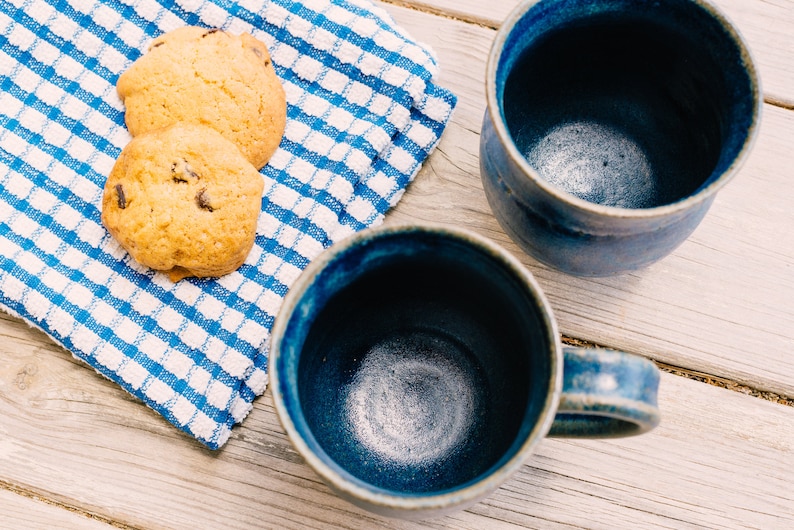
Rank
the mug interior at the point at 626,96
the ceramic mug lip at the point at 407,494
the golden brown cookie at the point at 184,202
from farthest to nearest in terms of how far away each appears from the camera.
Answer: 1. the golden brown cookie at the point at 184,202
2. the mug interior at the point at 626,96
3. the ceramic mug lip at the point at 407,494

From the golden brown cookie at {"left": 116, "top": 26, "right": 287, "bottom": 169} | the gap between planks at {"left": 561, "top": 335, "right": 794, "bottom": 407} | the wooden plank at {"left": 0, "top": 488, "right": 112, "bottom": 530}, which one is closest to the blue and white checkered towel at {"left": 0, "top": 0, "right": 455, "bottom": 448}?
the golden brown cookie at {"left": 116, "top": 26, "right": 287, "bottom": 169}

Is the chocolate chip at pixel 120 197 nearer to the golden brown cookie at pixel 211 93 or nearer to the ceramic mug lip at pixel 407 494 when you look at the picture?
the golden brown cookie at pixel 211 93

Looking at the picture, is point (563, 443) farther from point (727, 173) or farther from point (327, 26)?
point (327, 26)

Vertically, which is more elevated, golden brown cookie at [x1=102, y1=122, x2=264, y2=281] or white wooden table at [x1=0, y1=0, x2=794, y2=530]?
golden brown cookie at [x1=102, y1=122, x2=264, y2=281]

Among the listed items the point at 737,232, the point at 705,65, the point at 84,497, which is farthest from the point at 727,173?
the point at 84,497

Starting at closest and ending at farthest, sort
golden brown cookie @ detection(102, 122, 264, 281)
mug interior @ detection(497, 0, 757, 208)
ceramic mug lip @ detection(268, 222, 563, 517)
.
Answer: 1. ceramic mug lip @ detection(268, 222, 563, 517)
2. mug interior @ detection(497, 0, 757, 208)
3. golden brown cookie @ detection(102, 122, 264, 281)

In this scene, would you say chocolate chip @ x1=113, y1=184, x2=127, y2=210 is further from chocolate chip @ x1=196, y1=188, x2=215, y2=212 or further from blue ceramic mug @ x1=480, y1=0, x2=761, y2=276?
blue ceramic mug @ x1=480, y1=0, x2=761, y2=276

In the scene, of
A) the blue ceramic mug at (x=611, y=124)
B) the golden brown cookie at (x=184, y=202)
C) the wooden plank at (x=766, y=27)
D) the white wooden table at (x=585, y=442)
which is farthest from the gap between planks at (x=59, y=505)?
the wooden plank at (x=766, y=27)

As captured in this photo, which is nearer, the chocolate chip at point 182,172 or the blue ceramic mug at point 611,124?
the blue ceramic mug at point 611,124
